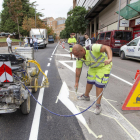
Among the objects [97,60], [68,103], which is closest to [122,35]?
[68,103]

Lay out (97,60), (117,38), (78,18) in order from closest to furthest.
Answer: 1. (97,60)
2. (117,38)
3. (78,18)

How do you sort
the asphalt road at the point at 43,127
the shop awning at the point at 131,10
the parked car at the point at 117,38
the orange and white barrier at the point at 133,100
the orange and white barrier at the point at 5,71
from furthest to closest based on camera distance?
the shop awning at the point at 131,10 → the parked car at the point at 117,38 → the orange and white barrier at the point at 133,100 → the orange and white barrier at the point at 5,71 → the asphalt road at the point at 43,127

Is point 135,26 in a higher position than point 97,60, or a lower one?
higher

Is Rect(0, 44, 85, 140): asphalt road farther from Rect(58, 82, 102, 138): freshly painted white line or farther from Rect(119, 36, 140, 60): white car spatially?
Rect(119, 36, 140, 60): white car

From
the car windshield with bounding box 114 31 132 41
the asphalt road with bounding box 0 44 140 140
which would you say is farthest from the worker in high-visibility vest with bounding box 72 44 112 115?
the car windshield with bounding box 114 31 132 41

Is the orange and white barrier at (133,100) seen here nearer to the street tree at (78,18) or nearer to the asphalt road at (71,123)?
the asphalt road at (71,123)

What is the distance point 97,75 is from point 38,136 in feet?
5.45

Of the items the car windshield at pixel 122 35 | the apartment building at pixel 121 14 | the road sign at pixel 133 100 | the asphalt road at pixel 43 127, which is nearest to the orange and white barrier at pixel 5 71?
the asphalt road at pixel 43 127

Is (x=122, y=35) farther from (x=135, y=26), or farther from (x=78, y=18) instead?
(x=78, y=18)

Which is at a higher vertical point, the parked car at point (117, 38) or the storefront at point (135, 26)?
the storefront at point (135, 26)

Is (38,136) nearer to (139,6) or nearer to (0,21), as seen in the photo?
(139,6)

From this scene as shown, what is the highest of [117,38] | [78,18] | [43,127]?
[78,18]

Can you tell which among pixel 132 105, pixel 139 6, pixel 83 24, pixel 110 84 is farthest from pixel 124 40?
pixel 83 24

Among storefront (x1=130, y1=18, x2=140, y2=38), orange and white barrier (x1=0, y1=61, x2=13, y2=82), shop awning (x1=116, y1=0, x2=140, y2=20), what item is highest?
shop awning (x1=116, y1=0, x2=140, y2=20)
